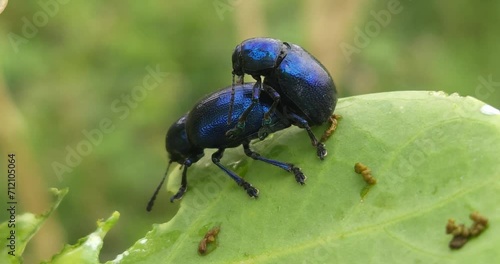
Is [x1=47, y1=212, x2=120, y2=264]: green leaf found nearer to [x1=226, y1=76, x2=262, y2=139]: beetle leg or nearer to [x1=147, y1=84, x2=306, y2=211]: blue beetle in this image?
[x1=147, y1=84, x2=306, y2=211]: blue beetle

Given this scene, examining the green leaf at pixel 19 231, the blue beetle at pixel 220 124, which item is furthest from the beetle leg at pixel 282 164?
the green leaf at pixel 19 231

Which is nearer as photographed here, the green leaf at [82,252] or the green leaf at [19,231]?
the green leaf at [19,231]

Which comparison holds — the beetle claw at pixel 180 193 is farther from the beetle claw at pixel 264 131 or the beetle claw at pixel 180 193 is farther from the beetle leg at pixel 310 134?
the beetle leg at pixel 310 134

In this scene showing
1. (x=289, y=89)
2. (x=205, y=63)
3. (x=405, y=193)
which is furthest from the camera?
(x=205, y=63)

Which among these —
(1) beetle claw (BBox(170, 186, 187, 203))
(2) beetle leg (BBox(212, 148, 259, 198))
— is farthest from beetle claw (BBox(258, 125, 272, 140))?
(1) beetle claw (BBox(170, 186, 187, 203))

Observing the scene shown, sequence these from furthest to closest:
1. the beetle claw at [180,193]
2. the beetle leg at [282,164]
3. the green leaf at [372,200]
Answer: the beetle claw at [180,193]
the beetle leg at [282,164]
the green leaf at [372,200]

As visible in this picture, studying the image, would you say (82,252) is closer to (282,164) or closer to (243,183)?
(243,183)

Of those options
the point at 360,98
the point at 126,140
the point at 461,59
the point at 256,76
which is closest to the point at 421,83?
the point at 461,59

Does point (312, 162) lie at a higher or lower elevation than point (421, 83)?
higher

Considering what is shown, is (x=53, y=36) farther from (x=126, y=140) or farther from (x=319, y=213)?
(x=319, y=213)
